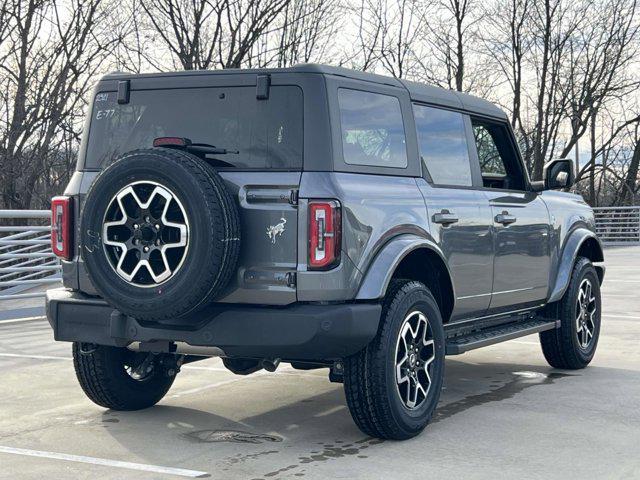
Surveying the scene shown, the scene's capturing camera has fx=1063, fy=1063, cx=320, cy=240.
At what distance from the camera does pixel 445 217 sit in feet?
20.7

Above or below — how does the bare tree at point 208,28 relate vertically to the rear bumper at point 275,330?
above

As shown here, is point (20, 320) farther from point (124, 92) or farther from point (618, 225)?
point (618, 225)

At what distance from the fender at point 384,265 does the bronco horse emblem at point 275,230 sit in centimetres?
50

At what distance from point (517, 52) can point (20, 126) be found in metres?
19.0

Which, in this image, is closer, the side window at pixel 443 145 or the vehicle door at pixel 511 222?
the side window at pixel 443 145

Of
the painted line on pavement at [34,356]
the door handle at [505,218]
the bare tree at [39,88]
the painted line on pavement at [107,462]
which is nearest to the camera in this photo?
the painted line on pavement at [107,462]

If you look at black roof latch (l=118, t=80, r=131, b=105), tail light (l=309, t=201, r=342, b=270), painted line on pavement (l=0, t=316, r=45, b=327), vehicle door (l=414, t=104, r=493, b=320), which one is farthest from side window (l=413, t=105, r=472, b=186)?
painted line on pavement (l=0, t=316, r=45, b=327)

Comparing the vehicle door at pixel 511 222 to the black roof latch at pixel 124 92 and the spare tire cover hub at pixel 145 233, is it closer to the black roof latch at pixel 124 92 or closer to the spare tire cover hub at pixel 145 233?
the black roof latch at pixel 124 92

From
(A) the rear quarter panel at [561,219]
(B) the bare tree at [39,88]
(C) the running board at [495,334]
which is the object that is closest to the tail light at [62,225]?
(C) the running board at [495,334]

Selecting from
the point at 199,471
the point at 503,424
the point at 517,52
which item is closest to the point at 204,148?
the point at 199,471

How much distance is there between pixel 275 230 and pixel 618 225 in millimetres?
29683

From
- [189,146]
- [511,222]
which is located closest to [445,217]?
[511,222]

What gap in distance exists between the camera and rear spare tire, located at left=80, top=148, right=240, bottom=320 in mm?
5156

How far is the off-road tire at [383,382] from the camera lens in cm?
549
